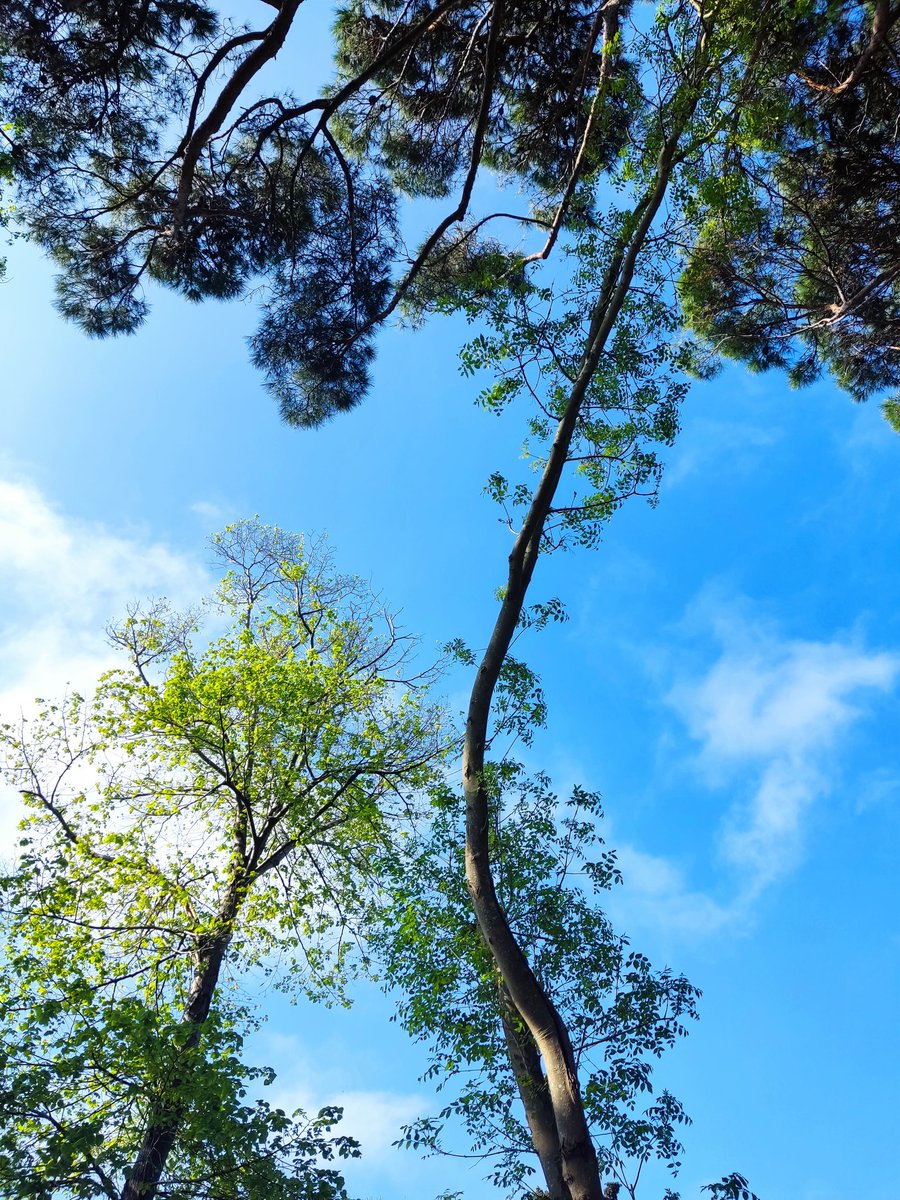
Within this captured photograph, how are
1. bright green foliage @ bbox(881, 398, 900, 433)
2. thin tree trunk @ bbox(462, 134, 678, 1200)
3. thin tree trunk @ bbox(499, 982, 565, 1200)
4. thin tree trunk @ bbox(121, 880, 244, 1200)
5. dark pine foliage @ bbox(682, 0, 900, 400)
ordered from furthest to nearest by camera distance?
1. bright green foliage @ bbox(881, 398, 900, 433)
2. dark pine foliage @ bbox(682, 0, 900, 400)
3. thin tree trunk @ bbox(121, 880, 244, 1200)
4. thin tree trunk @ bbox(499, 982, 565, 1200)
5. thin tree trunk @ bbox(462, 134, 678, 1200)

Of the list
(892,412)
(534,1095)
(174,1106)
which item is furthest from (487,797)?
(892,412)

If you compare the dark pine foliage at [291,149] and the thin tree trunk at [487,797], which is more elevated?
the dark pine foliage at [291,149]

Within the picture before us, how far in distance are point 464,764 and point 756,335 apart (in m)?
10.0

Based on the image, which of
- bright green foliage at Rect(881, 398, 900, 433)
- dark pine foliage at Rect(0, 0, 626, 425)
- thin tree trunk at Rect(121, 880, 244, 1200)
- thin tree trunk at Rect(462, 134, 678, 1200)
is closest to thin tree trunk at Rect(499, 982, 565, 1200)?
thin tree trunk at Rect(462, 134, 678, 1200)

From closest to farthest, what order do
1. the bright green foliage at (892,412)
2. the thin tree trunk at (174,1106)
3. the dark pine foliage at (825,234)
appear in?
the thin tree trunk at (174,1106) → the dark pine foliage at (825,234) → the bright green foliage at (892,412)

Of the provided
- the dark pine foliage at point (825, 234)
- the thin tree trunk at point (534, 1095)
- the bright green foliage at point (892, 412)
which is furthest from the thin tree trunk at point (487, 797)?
the bright green foliage at point (892, 412)

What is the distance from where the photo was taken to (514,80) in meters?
11.8

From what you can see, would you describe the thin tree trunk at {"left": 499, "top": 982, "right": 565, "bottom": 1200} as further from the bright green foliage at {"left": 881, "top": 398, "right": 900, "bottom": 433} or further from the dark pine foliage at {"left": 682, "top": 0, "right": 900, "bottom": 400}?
the bright green foliage at {"left": 881, "top": 398, "right": 900, "bottom": 433}

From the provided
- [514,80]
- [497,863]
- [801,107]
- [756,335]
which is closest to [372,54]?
[514,80]

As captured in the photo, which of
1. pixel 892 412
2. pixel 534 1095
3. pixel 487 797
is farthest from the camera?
pixel 892 412

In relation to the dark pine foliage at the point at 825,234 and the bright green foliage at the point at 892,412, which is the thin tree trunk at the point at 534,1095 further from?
the bright green foliage at the point at 892,412

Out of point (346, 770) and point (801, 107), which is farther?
point (346, 770)

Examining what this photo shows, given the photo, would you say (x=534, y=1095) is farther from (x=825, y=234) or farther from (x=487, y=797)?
(x=825, y=234)

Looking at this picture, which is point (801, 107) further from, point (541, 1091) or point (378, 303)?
point (541, 1091)
